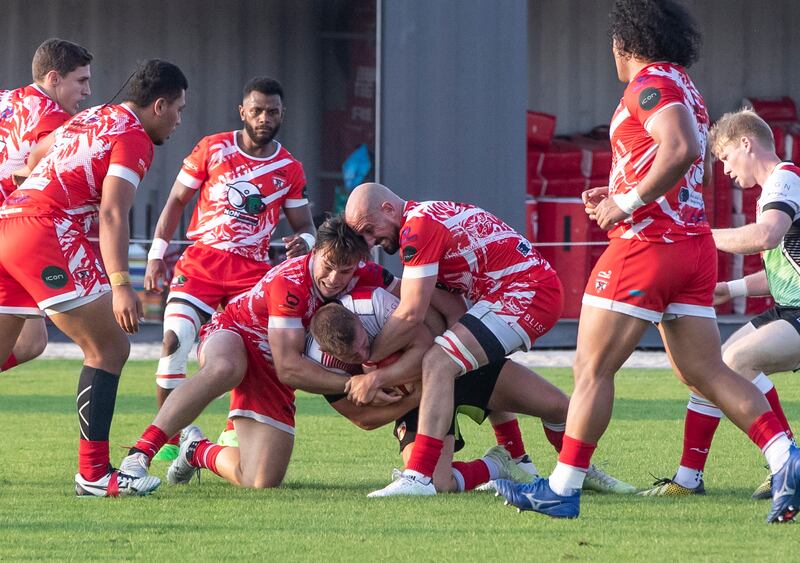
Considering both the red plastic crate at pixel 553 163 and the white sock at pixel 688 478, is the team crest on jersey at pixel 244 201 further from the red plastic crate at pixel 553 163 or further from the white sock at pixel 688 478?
the red plastic crate at pixel 553 163

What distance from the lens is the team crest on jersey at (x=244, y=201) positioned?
814cm

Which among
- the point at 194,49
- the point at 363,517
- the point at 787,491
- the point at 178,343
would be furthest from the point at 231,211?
the point at 194,49

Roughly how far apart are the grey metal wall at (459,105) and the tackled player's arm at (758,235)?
27.3 feet

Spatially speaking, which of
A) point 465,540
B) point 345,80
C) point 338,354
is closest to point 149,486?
point 338,354

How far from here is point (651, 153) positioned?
532cm

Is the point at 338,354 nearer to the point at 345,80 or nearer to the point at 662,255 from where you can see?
the point at 662,255

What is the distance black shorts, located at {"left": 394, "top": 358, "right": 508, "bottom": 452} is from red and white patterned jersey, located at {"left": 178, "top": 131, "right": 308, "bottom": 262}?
1.96 m

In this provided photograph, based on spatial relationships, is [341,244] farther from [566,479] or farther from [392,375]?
[566,479]

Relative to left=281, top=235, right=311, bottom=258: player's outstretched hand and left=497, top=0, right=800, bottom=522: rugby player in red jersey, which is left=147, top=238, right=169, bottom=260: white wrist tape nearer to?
left=281, top=235, right=311, bottom=258: player's outstretched hand

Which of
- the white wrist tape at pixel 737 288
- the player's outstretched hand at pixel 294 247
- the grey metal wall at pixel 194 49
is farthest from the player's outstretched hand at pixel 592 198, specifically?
the grey metal wall at pixel 194 49

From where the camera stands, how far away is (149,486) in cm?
613

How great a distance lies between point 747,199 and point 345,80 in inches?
183

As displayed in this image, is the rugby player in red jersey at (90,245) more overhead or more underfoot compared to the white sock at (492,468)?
more overhead

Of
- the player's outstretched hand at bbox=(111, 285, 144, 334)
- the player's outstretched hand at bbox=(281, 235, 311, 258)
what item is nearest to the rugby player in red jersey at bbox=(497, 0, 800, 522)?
the player's outstretched hand at bbox=(111, 285, 144, 334)
